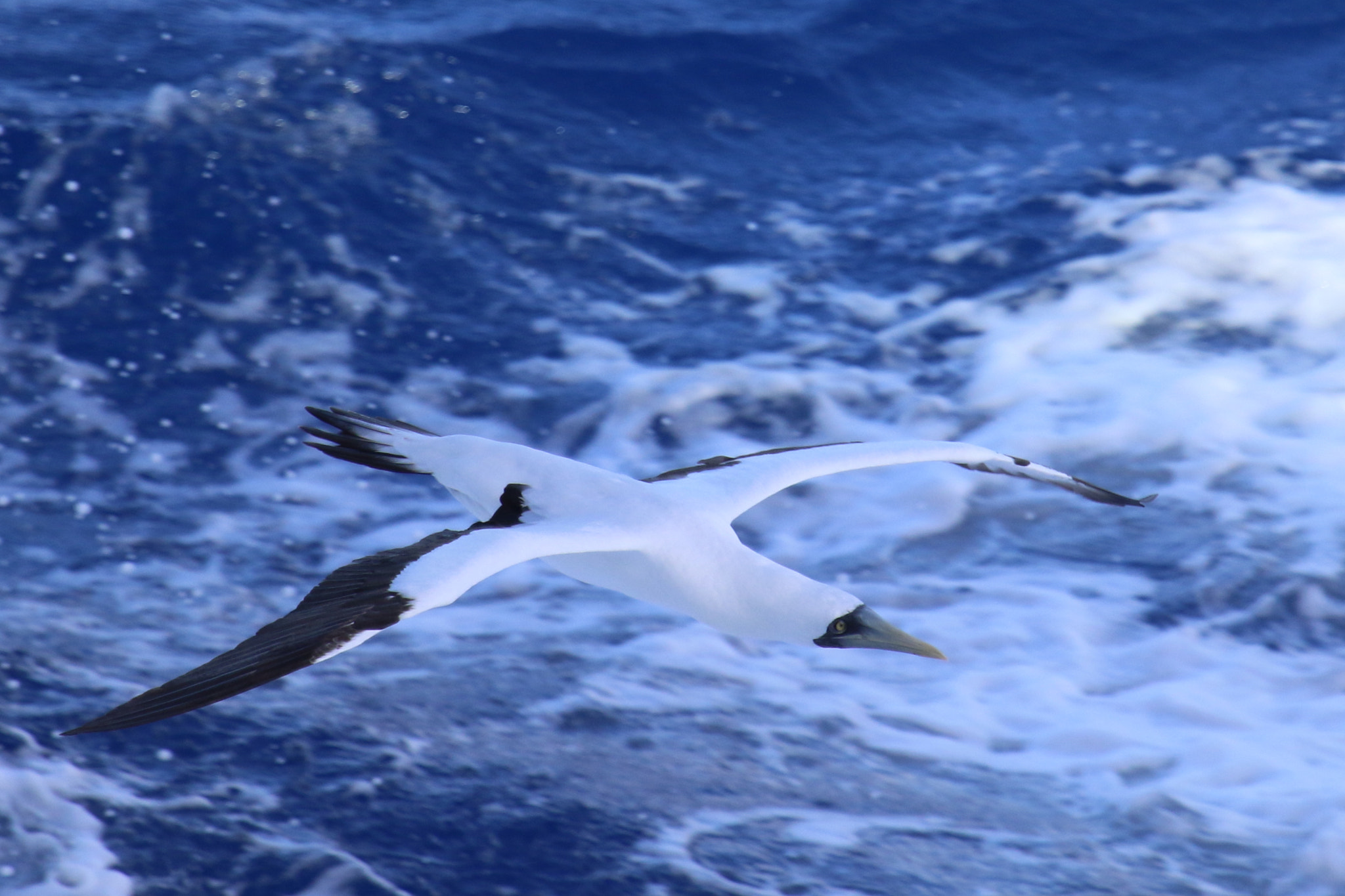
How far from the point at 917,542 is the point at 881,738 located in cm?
201

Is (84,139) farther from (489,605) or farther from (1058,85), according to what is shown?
(1058,85)

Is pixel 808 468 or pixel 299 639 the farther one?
pixel 808 468

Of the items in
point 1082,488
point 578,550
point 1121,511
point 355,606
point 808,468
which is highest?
point 355,606

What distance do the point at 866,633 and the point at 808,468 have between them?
1.16 metres

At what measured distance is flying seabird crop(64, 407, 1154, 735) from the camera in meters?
4.61

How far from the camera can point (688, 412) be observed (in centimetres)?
999

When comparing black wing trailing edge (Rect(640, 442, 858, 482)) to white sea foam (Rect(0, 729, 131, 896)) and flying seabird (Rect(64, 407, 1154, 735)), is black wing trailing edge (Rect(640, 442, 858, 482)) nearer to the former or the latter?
flying seabird (Rect(64, 407, 1154, 735))

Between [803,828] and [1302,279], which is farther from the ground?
[1302,279]

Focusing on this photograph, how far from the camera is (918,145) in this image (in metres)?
13.6

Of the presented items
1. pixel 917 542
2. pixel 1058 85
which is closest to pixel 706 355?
pixel 917 542

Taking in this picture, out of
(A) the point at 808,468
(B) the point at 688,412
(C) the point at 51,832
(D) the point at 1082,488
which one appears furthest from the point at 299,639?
(B) the point at 688,412

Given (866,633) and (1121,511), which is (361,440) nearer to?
(866,633)

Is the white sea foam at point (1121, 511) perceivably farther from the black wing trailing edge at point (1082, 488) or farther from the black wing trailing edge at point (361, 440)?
the black wing trailing edge at point (361, 440)

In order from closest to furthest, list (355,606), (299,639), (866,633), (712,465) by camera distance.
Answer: (299,639) < (355,606) < (866,633) < (712,465)
